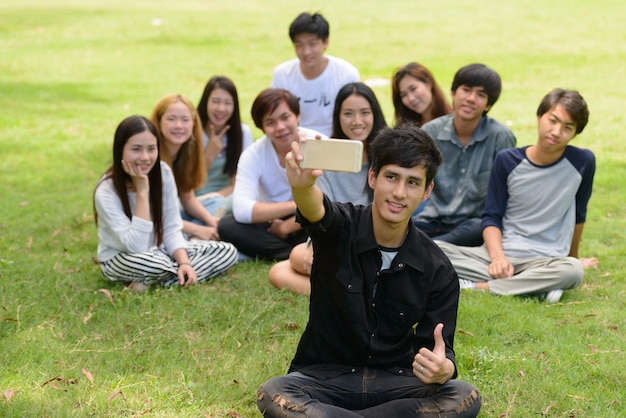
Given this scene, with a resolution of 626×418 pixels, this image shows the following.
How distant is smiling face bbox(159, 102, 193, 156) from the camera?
6211 millimetres

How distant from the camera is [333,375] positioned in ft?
11.3

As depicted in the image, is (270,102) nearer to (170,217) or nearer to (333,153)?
(170,217)

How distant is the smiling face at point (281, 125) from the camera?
19.0 feet

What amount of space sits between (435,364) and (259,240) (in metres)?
2.97

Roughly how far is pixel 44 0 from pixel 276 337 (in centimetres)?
2540

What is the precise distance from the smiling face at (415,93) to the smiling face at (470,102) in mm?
647

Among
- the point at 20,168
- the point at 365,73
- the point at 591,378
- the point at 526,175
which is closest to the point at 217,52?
the point at 365,73

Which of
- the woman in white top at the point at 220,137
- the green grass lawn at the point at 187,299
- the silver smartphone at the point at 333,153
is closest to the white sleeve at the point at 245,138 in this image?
the woman in white top at the point at 220,137

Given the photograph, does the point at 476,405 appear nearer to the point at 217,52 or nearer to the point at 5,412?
the point at 5,412

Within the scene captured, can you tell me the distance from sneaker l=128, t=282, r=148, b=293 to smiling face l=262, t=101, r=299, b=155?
143cm

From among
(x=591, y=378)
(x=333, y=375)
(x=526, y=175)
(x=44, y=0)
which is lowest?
(x=591, y=378)

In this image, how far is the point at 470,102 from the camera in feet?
19.0

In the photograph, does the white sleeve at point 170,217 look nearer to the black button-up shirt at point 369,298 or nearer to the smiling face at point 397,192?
the black button-up shirt at point 369,298

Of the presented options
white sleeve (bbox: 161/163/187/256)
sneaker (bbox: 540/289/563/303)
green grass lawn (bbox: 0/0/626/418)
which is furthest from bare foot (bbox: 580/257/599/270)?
white sleeve (bbox: 161/163/187/256)
